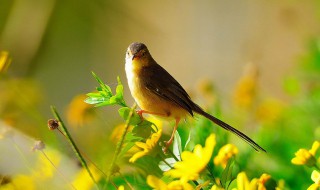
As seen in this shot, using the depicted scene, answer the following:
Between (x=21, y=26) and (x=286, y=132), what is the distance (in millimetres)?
1612

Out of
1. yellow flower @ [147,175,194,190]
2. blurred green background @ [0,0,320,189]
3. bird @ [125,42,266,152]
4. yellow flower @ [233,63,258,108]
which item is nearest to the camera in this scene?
yellow flower @ [147,175,194,190]

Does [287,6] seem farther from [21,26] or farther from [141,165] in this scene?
[141,165]

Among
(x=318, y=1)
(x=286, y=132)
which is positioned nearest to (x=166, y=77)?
(x=286, y=132)

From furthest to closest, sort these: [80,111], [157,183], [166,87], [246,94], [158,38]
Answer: [158,38], [246,94], [80,111], [166,87], [157,183]

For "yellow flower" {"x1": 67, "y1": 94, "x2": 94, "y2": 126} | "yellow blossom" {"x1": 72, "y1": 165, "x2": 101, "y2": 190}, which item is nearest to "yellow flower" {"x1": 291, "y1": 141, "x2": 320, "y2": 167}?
"yellow blossom" {"x1": 72, "y1": 165, "x2": 101, "y2": 190}

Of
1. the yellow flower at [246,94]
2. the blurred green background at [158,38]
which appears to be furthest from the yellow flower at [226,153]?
the blurred green background at [158,38]

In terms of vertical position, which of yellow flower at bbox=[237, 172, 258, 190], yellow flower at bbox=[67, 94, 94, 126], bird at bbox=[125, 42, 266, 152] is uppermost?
yellow flower at bbox=[67, 94, 94, 126]

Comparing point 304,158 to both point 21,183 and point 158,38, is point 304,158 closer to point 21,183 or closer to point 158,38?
point 21,183

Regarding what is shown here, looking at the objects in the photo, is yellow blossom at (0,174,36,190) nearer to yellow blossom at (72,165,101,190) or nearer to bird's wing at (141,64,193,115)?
yellow blossom at (72,165,101,190)

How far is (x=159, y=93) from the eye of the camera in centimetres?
69

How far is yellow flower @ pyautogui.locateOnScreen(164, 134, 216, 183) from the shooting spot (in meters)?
0.55

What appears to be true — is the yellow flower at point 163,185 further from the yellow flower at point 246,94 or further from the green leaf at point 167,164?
the yellow flower at point 246,94

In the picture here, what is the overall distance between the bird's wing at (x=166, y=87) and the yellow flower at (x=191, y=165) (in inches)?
4.7

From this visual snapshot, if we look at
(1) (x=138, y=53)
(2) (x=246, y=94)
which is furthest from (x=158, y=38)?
(1) (x=138, y=53)
